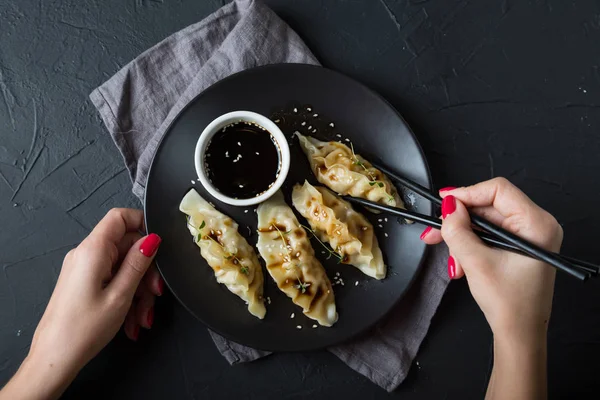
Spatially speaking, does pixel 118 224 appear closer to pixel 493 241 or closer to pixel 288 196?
pixel 288 196

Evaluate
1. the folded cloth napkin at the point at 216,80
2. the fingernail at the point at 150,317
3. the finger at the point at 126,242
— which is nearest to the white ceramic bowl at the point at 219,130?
the folded cloth napkin at the point at 216,80

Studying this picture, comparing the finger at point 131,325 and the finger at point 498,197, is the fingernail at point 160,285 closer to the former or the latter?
the finger at point 131,325

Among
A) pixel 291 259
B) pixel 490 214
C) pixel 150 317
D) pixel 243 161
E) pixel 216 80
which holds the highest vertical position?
pixel 490 214

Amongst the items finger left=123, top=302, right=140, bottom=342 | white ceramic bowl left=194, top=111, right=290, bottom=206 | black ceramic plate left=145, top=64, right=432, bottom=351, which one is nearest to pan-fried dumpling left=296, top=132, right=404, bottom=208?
black ceramic plate left=145, top=64, right=432, bottom=351

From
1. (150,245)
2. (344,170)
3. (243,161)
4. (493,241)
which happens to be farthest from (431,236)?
(150,245)

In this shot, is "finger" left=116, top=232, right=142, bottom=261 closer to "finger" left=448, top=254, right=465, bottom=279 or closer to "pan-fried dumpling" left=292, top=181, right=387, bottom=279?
"pan-fried dumpling" left=292, top=181, right=387, bottom=279
